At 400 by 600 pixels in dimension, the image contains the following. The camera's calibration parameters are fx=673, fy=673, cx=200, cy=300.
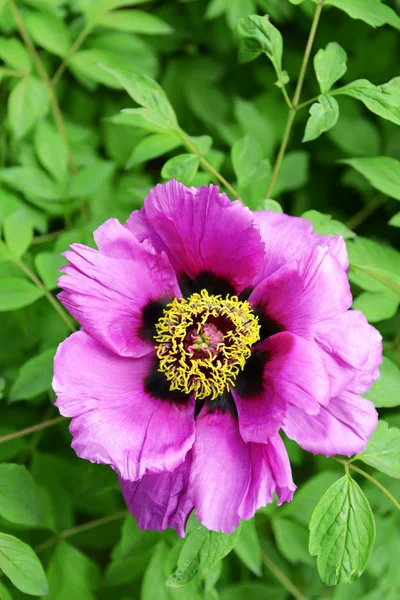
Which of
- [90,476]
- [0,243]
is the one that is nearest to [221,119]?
[0,243]

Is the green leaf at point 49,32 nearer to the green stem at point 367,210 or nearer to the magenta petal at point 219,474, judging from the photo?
the green stem at point 367,210

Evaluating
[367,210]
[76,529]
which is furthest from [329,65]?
[76,529]

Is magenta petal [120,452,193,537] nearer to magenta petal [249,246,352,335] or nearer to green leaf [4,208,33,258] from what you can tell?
magenta petal [249,246,352,335]

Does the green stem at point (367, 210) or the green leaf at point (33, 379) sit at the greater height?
the green stem at point (367, 210)

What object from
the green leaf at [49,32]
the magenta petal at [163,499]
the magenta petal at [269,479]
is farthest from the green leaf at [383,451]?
the green leaf at [49,32]

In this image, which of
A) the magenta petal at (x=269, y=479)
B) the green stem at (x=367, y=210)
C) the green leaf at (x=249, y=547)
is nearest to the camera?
the magenta petal at (x=269, y=479)

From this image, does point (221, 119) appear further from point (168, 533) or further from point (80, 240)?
point (168, 533)
